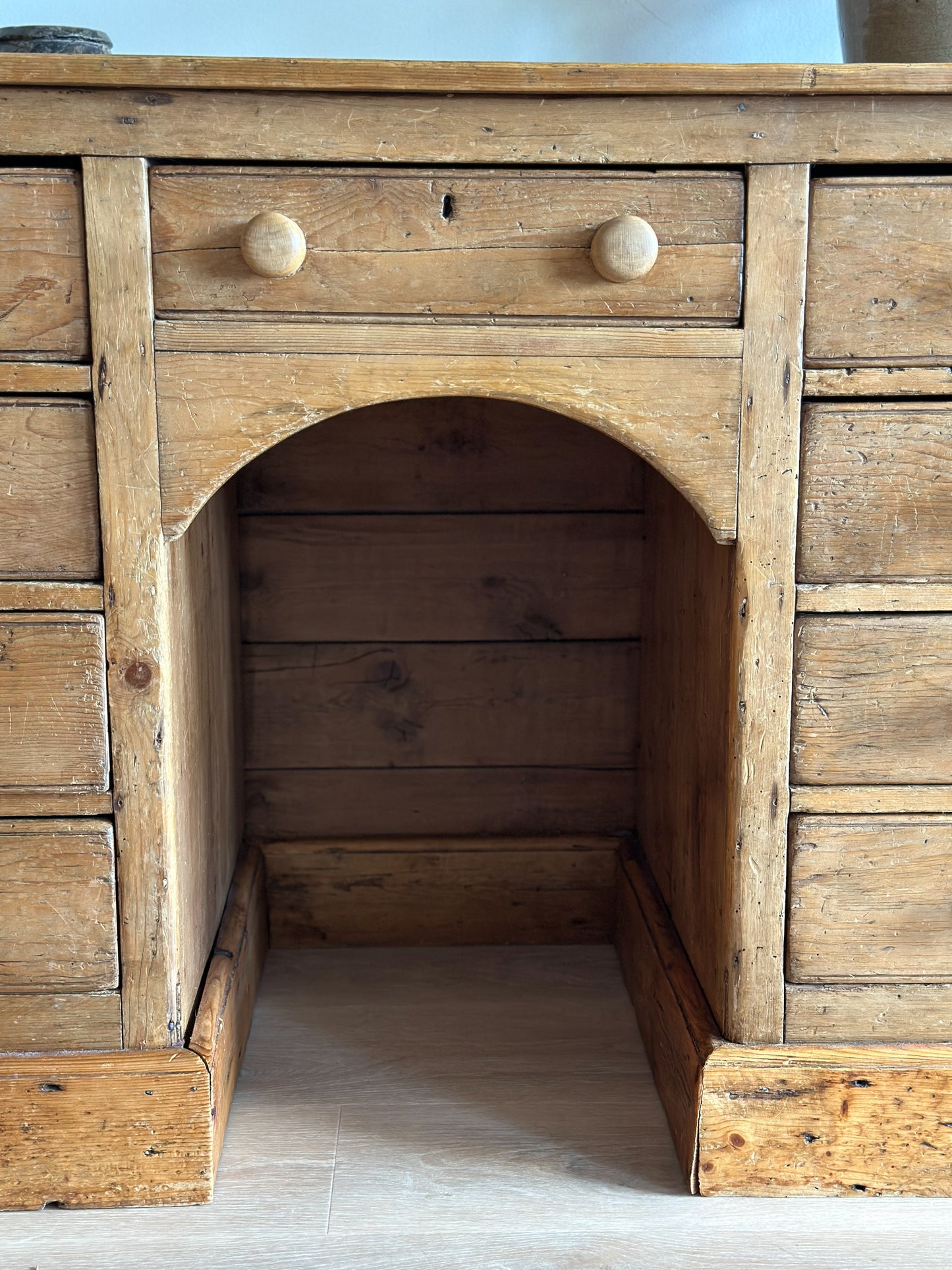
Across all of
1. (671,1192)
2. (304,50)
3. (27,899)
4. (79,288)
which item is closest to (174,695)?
(27,899)

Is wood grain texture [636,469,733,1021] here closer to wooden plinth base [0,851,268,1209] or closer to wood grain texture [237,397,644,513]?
wood grain texture [237,397,644,513]

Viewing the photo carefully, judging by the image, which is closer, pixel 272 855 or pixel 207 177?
pixel 207 177

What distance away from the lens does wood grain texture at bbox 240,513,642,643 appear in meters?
1.55

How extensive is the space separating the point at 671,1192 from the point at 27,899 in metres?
0.70

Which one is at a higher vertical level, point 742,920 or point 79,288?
point 79,288

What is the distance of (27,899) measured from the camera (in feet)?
3.39

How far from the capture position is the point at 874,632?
104cm

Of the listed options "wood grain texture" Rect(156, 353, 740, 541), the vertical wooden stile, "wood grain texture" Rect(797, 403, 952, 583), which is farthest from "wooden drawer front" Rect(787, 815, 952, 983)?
the vertical wooden stile

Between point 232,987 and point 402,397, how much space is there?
0.71 meters

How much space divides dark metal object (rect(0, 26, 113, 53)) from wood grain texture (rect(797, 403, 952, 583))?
775 millimetres

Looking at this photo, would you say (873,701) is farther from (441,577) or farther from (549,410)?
(441,577)

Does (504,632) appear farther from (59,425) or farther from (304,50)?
(304,50)

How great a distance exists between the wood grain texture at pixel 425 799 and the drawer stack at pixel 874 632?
575mm

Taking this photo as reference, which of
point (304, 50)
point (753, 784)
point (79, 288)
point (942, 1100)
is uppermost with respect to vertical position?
point (304, 50)
